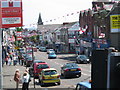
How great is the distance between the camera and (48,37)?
128 metres

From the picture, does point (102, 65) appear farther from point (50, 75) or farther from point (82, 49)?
point (82, 49)

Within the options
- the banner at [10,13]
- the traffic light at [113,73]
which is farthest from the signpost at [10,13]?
the traffic light at [113,73]

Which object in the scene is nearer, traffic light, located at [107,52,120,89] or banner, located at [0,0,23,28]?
traffic light, located at [107,52,120,89]

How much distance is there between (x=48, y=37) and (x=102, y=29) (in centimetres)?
7497

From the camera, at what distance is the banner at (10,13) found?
1237 cm

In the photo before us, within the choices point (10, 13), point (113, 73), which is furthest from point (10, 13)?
point (113, 73)

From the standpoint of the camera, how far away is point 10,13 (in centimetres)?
1277

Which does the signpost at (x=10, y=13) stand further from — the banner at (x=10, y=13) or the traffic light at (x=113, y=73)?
the traffic light at (x=113, y=73)

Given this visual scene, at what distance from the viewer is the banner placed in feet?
40.6

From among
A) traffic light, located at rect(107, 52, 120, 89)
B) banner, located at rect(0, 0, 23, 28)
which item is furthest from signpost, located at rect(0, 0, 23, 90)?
traffic light, located at rect(107, 52, 120, 89)

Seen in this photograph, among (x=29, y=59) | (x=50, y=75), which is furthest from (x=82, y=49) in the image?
(x=50, y=75)

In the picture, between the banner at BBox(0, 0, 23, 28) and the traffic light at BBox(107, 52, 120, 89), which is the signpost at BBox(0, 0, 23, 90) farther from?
the traffic light at BBox(107, 52, 120, 89)

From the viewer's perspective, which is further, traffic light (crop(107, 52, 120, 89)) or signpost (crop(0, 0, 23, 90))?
signpost (crop(0, 0, 23, 90))

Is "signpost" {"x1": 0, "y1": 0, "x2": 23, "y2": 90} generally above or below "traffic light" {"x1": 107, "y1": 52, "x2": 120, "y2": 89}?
above
